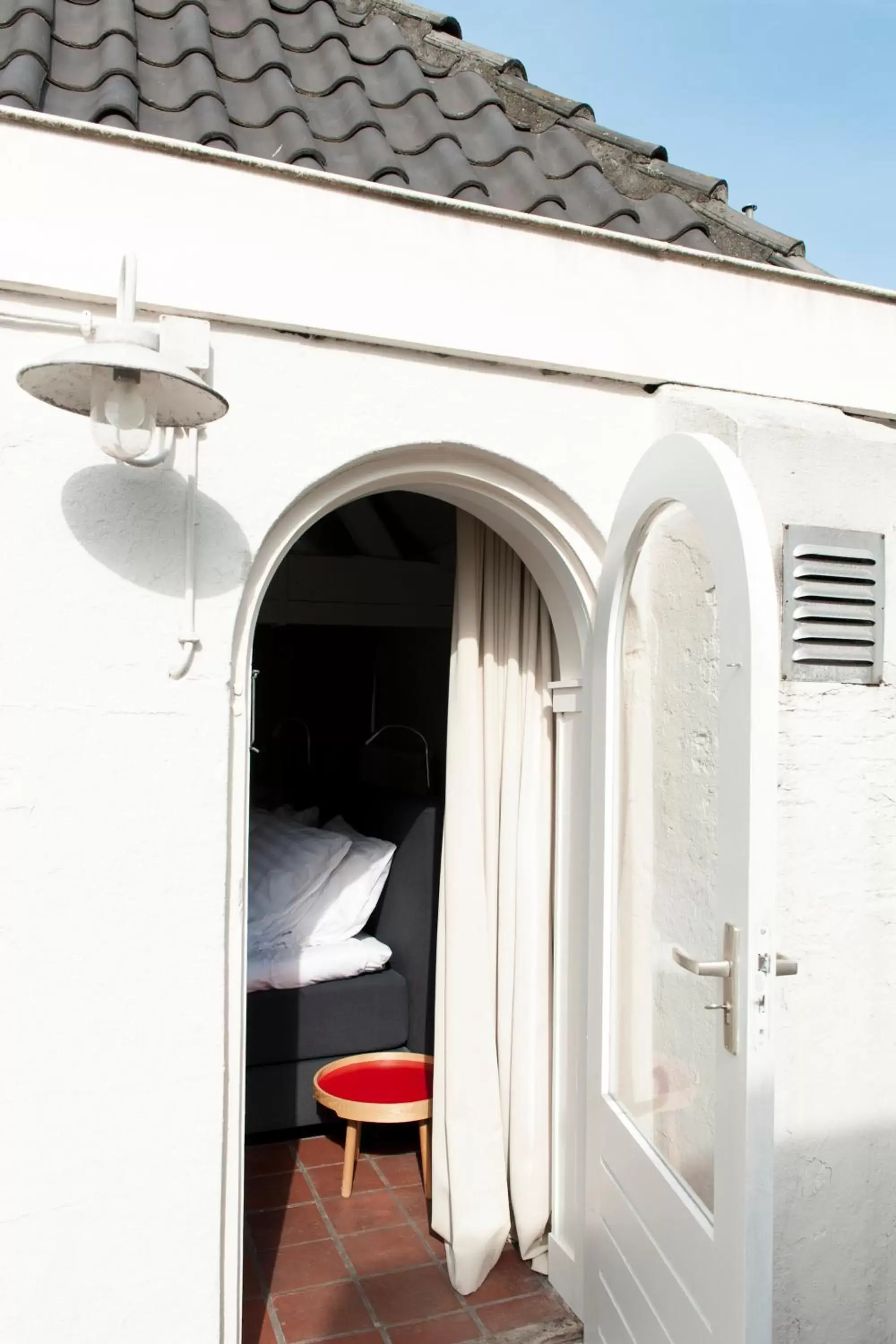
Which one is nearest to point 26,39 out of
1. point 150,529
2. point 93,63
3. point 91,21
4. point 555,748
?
point 93,63

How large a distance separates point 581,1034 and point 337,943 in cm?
181

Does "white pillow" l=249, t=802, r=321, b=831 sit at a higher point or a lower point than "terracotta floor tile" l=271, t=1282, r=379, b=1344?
higher

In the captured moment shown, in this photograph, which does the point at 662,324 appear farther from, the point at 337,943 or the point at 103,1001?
the point at 337,943

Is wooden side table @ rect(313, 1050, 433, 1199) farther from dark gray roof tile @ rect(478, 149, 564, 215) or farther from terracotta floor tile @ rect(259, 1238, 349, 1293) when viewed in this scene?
dark gray roof tile @ rect(478, 149, 564, 215)

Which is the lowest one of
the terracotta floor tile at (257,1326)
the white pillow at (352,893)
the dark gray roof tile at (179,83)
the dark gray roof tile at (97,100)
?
the terracotta floor tile at (257,1326)

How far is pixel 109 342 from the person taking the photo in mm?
2180

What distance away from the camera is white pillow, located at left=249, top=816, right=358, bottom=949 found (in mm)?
4695

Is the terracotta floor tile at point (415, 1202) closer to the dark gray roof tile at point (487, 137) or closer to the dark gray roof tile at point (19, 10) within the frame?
the dark gray roof tile at point (487, 137)

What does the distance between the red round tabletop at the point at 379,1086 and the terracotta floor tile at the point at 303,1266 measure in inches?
18.1

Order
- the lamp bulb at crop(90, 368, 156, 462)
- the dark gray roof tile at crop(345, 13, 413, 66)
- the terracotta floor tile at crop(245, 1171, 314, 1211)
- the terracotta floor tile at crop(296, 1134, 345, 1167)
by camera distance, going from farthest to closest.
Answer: the terracotta floor tile at crop(296, 1134, 345, 1167)
the terracotta floor tile at crop(245, 1171, 314, 1211)
the dark gray roof tile at crop(345, 13, 413, 66)
the lamp bulb at crop(90, 368, 156, 462)

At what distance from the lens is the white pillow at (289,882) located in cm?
470

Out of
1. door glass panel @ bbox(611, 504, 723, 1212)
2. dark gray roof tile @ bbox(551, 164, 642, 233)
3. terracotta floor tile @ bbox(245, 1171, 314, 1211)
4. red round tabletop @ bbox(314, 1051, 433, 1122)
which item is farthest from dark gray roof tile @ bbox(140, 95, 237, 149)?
terracotta floor tile @ bbox(245, 1171, 314, 1211)

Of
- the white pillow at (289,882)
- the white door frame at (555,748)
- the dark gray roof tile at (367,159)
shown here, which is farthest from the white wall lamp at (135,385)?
the white pillow at (289,882)

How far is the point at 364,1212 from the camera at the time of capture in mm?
3873
